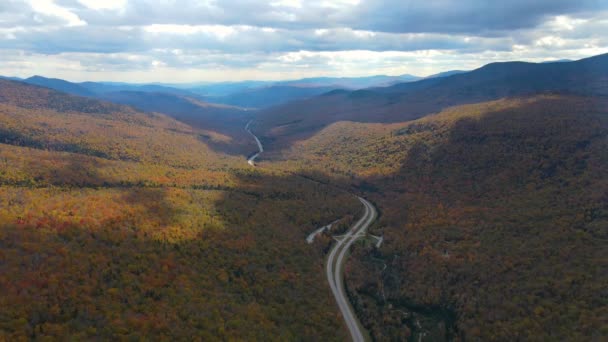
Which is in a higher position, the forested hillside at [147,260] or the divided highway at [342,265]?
the forested hillside at [147,260]

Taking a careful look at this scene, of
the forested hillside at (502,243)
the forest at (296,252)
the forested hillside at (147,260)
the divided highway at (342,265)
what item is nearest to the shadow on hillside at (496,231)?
the forested hillside at (502,243)

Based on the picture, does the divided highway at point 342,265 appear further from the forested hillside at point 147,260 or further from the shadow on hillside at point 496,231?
the forested hillside at point 147,260

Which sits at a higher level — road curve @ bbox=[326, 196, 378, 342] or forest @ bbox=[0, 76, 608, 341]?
forest @ bbox=[0, 76, 608, 341]

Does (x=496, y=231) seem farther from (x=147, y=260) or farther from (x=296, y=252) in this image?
(x=147, y=260)

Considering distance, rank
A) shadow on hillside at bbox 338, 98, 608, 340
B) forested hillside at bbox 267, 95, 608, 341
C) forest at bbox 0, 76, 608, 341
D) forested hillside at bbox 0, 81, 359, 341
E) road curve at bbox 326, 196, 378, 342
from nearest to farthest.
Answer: forested hillside at bbox 0, 81, 359, 341 < forest at bbox 0, 76, 608, 341 < forested hillside at bbox 267, 95, 608, 341 < shadow on hillside at bbox 338, 98, 608, 340 < road curve at bbox 326, 196, 378, 342

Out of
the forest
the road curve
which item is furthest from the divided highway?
the forest

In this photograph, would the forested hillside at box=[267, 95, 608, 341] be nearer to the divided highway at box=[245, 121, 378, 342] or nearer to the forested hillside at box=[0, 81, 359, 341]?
the divided highway at box=[245, 121, 378, 342]

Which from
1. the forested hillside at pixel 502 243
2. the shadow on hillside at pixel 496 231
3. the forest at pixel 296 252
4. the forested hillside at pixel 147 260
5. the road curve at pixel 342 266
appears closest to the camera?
the forested hillside at pixel 147 260
